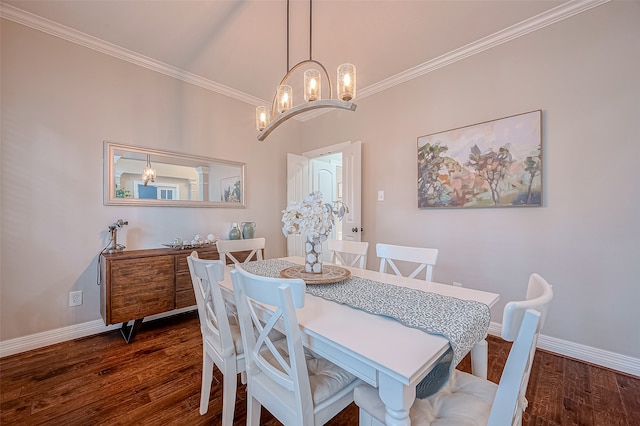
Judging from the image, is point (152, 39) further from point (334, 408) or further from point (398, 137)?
point (334, 408)

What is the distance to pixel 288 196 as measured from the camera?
12.7ft

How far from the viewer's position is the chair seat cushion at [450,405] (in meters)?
0.88

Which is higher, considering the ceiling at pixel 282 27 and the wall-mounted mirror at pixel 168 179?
the ceiling at pixel 282 27

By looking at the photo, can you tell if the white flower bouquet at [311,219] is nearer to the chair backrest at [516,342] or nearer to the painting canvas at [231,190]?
the chair backrest at [516,342]

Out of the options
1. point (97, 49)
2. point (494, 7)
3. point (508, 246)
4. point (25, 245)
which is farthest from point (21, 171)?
point (508, 246)

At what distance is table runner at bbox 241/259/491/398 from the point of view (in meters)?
0.91

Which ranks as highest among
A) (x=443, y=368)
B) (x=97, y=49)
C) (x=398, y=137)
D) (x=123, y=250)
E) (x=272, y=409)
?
(x=97, y=49)

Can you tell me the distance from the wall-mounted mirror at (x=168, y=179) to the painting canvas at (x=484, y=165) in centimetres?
234

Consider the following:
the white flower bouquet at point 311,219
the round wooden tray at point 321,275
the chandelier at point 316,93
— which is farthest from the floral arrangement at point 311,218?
the chandelier at point 316,93

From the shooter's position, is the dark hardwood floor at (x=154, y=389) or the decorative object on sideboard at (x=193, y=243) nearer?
the dark hardwood floor at (x=154, y=389)

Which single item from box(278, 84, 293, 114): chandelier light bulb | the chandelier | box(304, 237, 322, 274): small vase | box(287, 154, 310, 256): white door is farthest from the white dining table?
box(287, 154, 310, 256): white door

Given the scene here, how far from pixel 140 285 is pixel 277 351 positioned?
1.94m

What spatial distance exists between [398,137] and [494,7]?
51.6 inches

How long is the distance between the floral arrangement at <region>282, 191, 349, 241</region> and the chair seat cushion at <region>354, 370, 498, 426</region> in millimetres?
750
